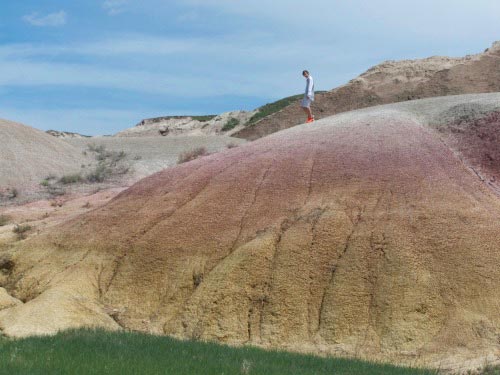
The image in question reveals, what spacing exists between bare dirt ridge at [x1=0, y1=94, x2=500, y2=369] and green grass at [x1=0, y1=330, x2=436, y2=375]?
241 centimetres

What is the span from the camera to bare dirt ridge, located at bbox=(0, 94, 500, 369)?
55.9 feet

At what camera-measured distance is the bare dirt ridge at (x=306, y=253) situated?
17047 millimetres

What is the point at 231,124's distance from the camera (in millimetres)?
73812

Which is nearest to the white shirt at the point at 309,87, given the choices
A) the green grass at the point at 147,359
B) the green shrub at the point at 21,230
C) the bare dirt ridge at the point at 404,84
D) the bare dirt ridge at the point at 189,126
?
the green shrub at the point at 21,230

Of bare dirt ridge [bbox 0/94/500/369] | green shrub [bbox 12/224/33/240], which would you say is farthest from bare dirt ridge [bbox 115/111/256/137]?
bare dirt ridge [bbox 0/94/500/369]

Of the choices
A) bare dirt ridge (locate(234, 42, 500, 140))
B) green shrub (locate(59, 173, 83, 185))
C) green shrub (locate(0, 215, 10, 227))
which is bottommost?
green shrub (locate(0, 215, 10, 227))

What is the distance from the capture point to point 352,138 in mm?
23000

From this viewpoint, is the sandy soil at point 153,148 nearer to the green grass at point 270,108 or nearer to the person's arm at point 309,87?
the green grass at point 270,108

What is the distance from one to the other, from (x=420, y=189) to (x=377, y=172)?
1.40 m

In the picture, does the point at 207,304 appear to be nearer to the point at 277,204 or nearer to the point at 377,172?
the point at 277,204

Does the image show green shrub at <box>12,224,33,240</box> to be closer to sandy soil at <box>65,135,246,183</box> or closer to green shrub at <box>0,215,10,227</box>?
green shrub at <box>0,215,10,227</box>

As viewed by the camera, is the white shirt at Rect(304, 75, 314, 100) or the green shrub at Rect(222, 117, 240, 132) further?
the green shrub at Rect(222, 117, 240, 132)

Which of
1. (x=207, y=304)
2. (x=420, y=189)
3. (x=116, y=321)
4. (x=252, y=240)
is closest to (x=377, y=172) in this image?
(x=420, y=189)

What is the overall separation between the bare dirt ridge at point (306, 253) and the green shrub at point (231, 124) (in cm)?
4802
